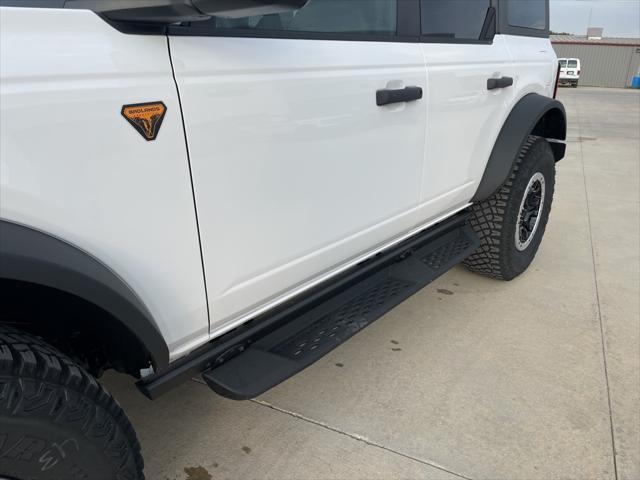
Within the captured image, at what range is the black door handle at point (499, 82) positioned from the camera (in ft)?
9.03

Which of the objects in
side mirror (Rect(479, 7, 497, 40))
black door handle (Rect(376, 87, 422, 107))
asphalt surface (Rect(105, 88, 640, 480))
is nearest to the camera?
black door handle (Rect(376, 87, 422, 107))

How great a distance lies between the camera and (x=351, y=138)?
1901 millimetres

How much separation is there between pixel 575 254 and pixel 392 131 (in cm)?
283

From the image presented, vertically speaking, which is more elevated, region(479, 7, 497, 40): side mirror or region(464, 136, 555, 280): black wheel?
region(479, 7, 497, 40): side mirror

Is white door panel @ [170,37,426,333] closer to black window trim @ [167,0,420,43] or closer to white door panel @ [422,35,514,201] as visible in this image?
black window trim @ [167,0,420,43]

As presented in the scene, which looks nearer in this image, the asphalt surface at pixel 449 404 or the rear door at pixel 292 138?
the rear door at pixel 292 138

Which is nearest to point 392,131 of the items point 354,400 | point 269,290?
point 269,290

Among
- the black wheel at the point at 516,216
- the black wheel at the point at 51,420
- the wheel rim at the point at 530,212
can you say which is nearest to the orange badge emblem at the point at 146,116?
the black wheel at the point at 51,420

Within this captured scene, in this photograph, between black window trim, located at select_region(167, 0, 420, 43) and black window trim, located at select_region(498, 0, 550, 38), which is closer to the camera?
black window trim, located at select_region(167, 0, 420, 43)

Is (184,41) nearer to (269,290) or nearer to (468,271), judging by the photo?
(269,290)

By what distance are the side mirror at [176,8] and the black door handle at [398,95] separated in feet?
2.98

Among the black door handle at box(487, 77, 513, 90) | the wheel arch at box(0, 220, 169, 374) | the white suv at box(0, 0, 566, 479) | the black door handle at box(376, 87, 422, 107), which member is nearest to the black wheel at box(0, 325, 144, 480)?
the white suv at box(0, 0, 566, 479)

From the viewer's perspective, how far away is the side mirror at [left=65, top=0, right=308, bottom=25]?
1.06 m

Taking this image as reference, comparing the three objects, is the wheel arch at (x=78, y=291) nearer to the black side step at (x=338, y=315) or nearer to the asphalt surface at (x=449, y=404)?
the black side step at (x=338, y=315)
